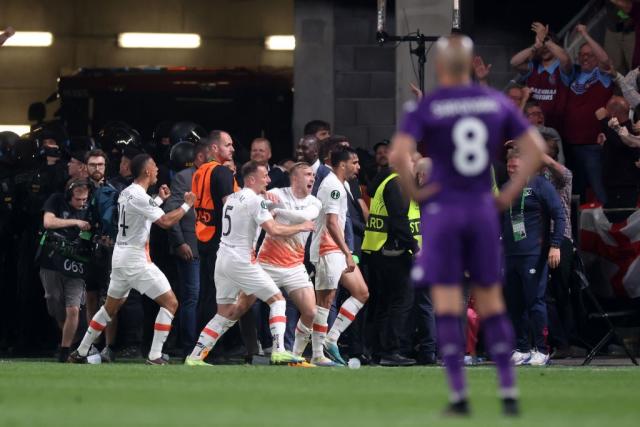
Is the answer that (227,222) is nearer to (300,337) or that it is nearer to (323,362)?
(300,337)

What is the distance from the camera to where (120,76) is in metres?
24.5

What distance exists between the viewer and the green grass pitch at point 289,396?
30.1 feet

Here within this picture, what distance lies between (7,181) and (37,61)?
12861mm

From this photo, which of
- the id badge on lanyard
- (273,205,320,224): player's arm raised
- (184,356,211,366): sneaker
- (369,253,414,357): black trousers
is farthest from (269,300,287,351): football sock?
the id badge on lanyard

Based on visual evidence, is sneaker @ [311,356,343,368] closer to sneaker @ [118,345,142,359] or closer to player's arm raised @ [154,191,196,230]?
player's arm raised @ [154,191,196,230]

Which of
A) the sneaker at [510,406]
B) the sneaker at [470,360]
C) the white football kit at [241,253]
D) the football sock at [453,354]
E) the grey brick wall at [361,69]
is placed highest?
the grey brick wall at [361,69]

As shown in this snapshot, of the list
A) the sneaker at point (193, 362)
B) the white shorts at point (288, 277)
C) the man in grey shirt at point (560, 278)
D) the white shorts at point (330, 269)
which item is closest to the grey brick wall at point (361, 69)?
the man in grey shirt at point (560, 278)

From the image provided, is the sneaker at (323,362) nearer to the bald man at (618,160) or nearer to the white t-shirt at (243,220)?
the white t-shirt at (243,220)

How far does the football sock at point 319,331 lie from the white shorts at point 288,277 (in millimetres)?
412

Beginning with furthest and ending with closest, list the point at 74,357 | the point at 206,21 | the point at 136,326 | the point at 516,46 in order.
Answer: the point at 206,21 < the point at 516,46 < the point at 136,326 < the point at 74,357

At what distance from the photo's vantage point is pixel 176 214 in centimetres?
→ 1588

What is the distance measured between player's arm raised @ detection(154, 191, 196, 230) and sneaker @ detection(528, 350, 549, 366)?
3.71 metres

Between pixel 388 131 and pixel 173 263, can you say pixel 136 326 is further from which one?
pixel 388 131

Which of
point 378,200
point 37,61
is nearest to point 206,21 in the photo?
point 37,61
